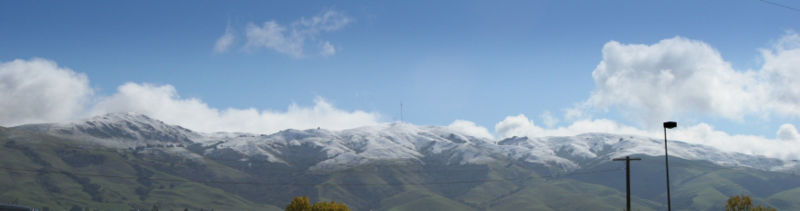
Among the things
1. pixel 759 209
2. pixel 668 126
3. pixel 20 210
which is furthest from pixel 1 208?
pixel 759 209

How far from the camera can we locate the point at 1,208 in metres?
74.4

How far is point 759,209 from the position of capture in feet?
572

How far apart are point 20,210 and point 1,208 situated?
3035mm

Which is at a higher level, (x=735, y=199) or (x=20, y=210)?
(x=735, y=199)

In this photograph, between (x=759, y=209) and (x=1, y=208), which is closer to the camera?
(x=1, y=208)

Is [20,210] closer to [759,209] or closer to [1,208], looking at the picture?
[1,208]

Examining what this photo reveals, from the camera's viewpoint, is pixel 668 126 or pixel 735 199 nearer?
pixel 668 126

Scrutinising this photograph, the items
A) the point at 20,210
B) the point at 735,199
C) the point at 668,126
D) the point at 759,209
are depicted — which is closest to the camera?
the point at 668,126

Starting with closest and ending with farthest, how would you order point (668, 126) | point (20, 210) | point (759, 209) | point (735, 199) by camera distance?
1. point (668, 126)
2. point (20, 210)
3. point (759, 209)
4. point (735, 199)

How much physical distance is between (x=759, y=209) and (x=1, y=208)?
174 meters

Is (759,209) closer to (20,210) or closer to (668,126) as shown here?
(668,126)

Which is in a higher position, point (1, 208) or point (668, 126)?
point (668, 126)

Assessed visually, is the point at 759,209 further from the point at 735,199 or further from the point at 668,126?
the point at 668,126

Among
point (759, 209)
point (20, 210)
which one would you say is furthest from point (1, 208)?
point (759, 209)
